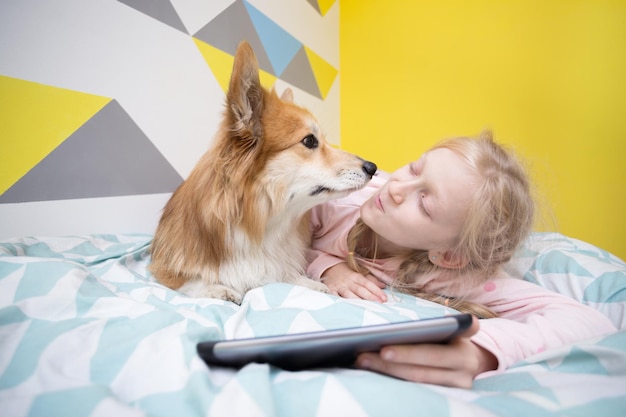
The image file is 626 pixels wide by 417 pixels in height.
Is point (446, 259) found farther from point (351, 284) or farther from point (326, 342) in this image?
point (326, 342)

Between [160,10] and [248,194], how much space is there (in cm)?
109

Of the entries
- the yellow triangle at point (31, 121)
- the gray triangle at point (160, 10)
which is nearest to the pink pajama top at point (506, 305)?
the yellow triangle at point (31, 121)

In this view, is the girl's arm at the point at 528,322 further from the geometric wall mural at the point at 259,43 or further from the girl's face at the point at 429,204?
the geometric wall mural at the point at 259,43

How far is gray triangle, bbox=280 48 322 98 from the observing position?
2152 millimetres

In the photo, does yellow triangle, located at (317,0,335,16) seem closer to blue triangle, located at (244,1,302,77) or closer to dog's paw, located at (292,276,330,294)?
blue triangle, located at (244,1,302,77)

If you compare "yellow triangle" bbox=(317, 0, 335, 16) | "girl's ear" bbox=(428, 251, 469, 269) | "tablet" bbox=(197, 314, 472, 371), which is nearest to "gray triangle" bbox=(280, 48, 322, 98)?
"yellow triangle" bbox=(317, 0, 335, 16)

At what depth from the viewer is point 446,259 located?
0.97 meters

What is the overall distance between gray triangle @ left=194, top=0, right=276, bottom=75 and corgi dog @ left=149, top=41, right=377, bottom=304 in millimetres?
897

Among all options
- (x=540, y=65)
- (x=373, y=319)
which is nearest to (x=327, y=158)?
(x=373, y=319)

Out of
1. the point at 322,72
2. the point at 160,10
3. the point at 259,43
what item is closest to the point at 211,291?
the point at 160,10

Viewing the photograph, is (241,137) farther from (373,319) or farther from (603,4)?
(603,4)

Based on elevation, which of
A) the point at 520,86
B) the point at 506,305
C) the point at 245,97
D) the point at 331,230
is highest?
the point at 520,86

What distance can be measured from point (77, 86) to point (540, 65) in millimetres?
2571

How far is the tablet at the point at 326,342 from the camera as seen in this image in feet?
1.31
